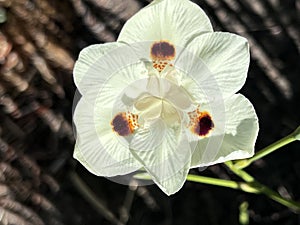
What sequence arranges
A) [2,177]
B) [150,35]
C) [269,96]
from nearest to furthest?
[150,35]
[2,177]
[269,96]

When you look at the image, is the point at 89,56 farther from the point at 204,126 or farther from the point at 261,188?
the point at 261,188

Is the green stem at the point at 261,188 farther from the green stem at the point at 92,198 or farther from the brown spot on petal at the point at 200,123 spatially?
the green stem at the point at 92,198

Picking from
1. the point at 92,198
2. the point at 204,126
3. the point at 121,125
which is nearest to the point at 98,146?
the point at 121,125

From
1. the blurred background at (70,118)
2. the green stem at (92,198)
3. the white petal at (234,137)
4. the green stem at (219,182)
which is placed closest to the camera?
the white petal at (234,137)

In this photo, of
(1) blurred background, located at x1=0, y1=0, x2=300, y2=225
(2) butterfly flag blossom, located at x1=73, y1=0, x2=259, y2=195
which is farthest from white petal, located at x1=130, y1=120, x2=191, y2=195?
(1) blurred background, located at x1=0, y1=0, x2=300, y2=225

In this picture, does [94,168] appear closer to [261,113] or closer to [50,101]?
[50,101]

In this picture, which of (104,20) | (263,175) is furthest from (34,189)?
(263,175)

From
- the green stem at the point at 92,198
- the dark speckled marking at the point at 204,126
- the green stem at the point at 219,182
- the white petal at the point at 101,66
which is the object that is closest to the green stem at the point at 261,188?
the green stem at the point at 219,182
